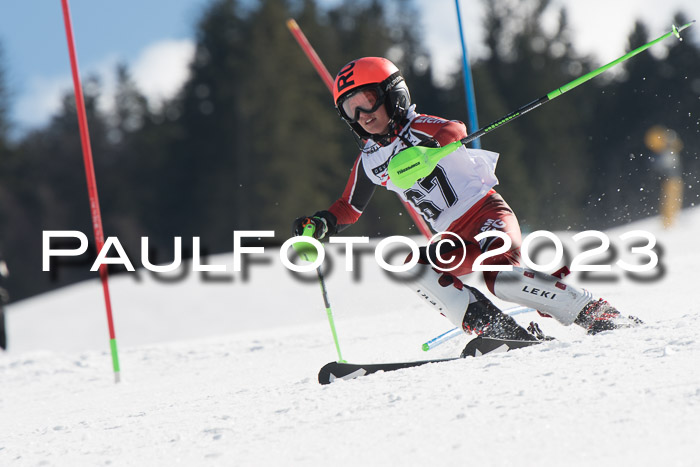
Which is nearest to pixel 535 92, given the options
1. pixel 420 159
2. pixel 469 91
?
pixel 469 91

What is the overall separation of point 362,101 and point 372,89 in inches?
3.1

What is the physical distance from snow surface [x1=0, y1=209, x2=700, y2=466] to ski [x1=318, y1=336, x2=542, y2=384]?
138mm

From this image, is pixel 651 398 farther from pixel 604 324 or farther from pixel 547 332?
pixel 547 332

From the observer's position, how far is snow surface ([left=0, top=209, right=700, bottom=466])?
1922 mm

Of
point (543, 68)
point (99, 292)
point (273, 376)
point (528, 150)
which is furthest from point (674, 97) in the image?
point (543, 68)

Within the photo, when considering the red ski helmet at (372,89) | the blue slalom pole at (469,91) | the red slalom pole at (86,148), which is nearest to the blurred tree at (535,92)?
the blue slalom pole at (469,91)

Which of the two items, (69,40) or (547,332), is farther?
(69,40)

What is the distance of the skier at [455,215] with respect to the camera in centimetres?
326

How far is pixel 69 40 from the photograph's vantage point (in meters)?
5.12

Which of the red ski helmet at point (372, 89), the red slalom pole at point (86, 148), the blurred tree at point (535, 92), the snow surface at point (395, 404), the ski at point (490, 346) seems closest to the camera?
the snow surface at point (395, 404)

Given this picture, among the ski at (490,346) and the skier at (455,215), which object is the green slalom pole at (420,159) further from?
the ski at (490,346)

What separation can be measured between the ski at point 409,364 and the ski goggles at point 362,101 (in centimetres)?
118

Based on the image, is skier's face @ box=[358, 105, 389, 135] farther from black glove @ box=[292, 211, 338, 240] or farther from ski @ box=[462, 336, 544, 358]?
ski @ box=[462, 336, 544, 358]

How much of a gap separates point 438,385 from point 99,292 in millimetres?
8985
